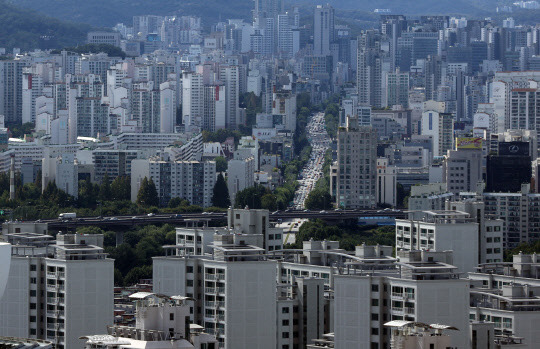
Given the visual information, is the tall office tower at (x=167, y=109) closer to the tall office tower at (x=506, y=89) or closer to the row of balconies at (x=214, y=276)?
the tall office tower at (x=506, y=89)

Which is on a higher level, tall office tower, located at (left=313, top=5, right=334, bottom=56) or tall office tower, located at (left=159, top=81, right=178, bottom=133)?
tall office tower, located at (left=313, top=5, right=334, bottom=56)

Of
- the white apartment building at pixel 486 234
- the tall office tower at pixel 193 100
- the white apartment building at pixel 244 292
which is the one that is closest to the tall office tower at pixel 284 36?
the tall office tower at pixel 193 100

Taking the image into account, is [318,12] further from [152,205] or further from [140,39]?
[152,205]

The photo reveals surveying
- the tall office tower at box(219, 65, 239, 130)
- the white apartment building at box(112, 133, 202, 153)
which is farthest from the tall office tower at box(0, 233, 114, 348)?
the tall office tower at box(219, 65, 239, 130)

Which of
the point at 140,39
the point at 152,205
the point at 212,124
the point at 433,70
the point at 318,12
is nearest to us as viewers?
the point at 152,205

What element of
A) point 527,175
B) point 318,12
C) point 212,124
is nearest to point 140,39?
point 318,12

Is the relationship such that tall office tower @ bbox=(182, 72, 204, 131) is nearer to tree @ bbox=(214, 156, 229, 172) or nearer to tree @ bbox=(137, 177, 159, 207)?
tree @ bbox=(214, 156, 229, 172)

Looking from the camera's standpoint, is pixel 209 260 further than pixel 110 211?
No
